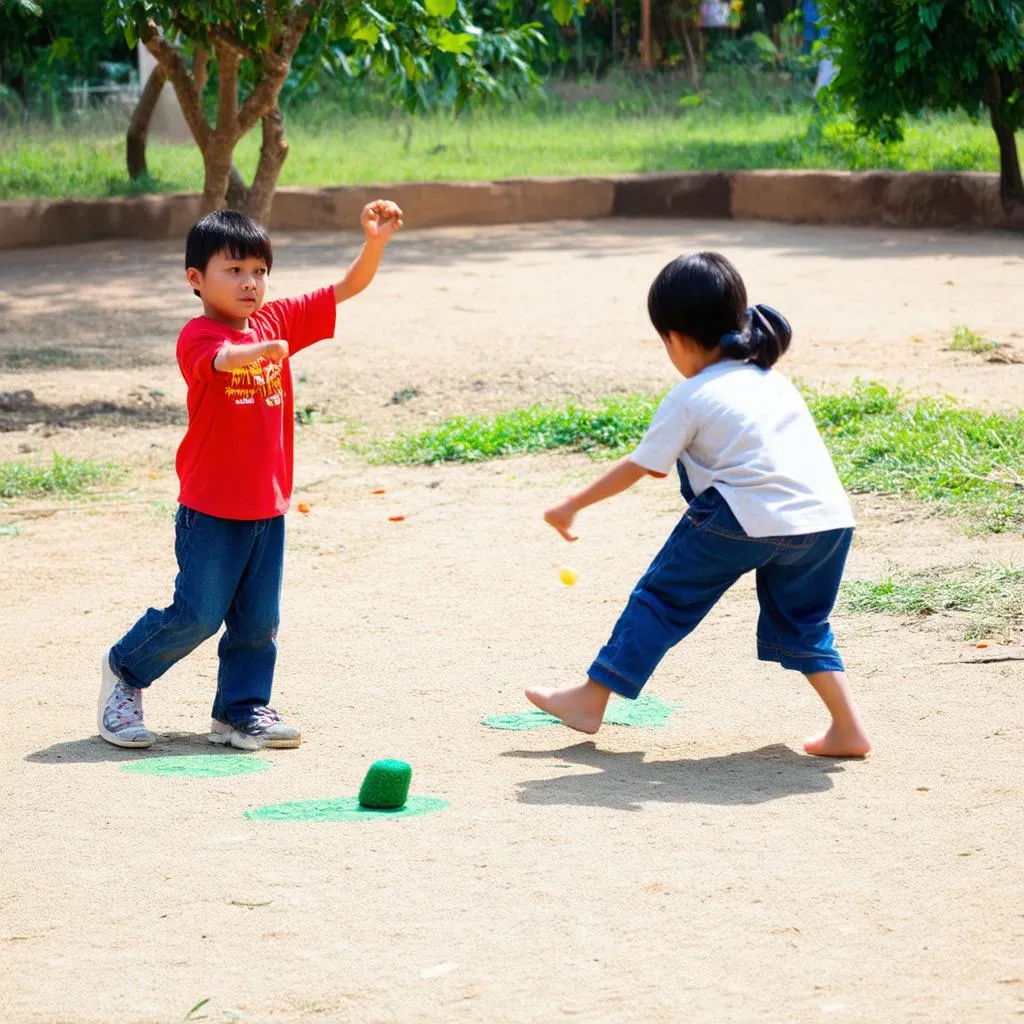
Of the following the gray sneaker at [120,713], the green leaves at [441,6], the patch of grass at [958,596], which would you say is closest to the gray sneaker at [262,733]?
the gray sneaker at [120,713]

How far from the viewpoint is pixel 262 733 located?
3906 millimetres

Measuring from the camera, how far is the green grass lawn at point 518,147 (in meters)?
15.5

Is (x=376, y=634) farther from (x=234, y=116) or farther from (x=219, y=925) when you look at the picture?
(x=234, y=116)

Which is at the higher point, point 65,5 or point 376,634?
point 65,5

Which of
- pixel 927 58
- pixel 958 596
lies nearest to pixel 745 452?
pixel 958 596

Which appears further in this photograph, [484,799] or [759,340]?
[759,340]

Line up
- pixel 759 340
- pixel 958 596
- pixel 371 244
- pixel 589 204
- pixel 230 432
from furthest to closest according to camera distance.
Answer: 1. pixel 589 204
2. pixel 958 596
3. pixel 371 244
4. pixel 230 432
5. pixel 759 340

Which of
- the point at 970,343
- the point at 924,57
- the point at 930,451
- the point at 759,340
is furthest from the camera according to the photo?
the point at 924,57

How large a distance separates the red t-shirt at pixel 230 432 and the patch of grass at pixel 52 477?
297 cm

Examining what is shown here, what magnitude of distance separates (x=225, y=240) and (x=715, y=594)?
4.49 ft

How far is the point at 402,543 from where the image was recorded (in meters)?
5.83

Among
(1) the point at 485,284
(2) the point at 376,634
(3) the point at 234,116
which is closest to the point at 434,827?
(2) the point at 376,634

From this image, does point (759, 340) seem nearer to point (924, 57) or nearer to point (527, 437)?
point (527, 437)

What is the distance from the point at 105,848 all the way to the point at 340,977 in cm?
77
